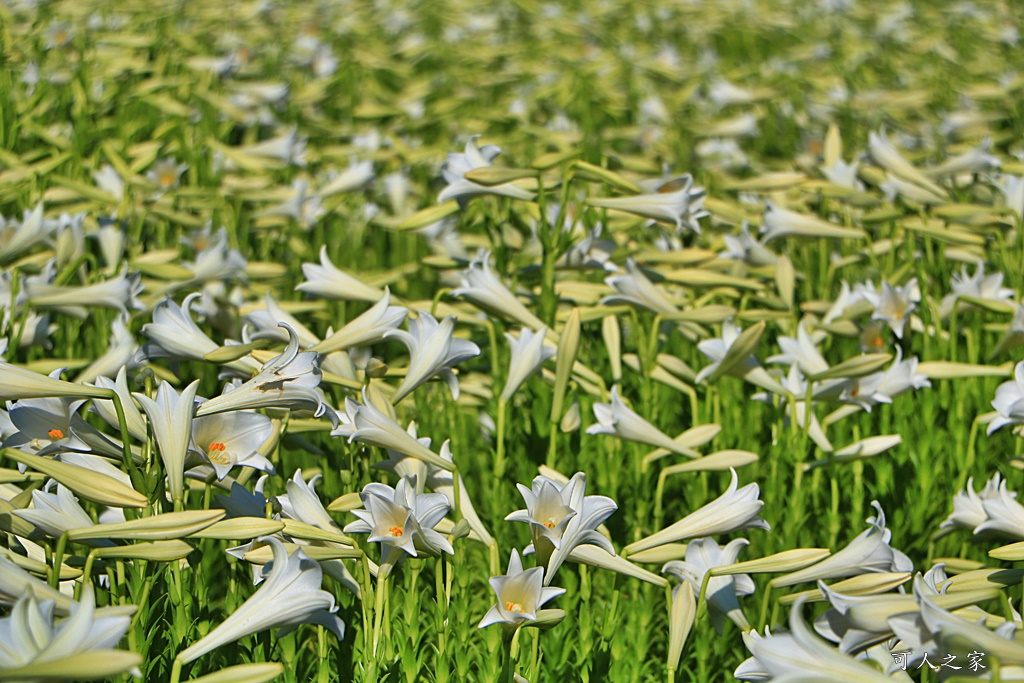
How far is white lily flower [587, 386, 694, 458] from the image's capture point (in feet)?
6.78

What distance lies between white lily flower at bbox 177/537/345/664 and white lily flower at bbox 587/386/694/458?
30.7 inches

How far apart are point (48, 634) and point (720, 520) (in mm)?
1073

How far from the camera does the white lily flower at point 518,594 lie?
1.49m

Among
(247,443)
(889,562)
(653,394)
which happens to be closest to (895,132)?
(653,394)

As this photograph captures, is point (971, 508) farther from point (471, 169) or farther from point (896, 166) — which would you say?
point (896, 166)

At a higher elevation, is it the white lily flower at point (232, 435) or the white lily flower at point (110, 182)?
the white lily flower at point (232, 435)

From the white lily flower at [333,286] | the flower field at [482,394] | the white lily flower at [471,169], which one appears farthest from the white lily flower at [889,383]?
the white lily flower at [333,286]

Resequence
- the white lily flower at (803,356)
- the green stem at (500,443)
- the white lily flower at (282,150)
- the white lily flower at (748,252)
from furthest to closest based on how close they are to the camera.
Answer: the white lily flower at (282,150), the white lily flower at (748,252), the white lily flower at (803,356), the green stem at (500,443)

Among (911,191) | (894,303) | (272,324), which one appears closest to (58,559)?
(272,324)

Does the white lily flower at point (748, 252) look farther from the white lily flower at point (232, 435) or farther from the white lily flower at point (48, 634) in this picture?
the white lily flower at point (48, 634)

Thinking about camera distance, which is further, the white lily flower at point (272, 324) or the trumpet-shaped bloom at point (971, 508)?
the white lily flower at point (272, 324)

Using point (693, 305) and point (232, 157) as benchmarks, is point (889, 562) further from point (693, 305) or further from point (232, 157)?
point (232, 157)

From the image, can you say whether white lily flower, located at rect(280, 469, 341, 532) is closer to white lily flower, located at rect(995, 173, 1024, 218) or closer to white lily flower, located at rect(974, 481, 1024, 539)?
white lily flower, located at rect(974, 481, 1024, 539)

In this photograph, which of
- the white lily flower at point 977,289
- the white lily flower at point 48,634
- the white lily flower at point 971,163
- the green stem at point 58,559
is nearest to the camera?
the white lily flower at point 48,634
